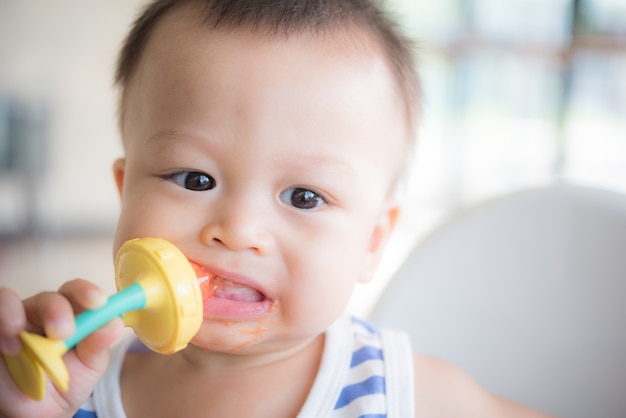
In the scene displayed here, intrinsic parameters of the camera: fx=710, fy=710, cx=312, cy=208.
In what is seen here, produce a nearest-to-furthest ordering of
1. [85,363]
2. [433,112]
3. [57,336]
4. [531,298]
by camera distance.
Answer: [57,336] < [85,363] < [531,298] < [433,112]

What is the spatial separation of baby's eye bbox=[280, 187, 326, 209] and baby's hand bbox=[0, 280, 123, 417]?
0.21 m

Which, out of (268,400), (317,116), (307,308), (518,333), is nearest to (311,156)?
(317,116)

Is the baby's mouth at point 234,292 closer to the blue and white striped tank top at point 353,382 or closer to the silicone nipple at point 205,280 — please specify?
the silicone nipple at point 205,280

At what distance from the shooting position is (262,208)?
670mm

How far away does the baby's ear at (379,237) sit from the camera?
2.82 ft

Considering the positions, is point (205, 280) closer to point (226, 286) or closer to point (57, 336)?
point (226, 286)

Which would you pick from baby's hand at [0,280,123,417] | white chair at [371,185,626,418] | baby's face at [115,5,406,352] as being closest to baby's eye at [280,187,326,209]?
baby's face at [115,5,406,352]

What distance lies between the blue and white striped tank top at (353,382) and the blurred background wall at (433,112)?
210 centimetres

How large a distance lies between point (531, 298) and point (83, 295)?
620mm

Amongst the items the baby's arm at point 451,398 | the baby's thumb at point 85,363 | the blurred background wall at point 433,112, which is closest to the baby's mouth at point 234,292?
the baby's thumb at point 85,363

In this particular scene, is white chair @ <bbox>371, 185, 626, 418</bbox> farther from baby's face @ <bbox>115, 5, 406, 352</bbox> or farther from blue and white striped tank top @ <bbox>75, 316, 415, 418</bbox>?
baby's face @ <bbox>115, 5, 406, 352</bbox>

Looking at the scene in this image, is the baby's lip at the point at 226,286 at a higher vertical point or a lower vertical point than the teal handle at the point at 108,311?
higher

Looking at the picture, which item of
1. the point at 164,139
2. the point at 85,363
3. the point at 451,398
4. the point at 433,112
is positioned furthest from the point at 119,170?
the point at 433,112

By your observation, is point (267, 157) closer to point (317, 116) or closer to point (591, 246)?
point (317, 116)
